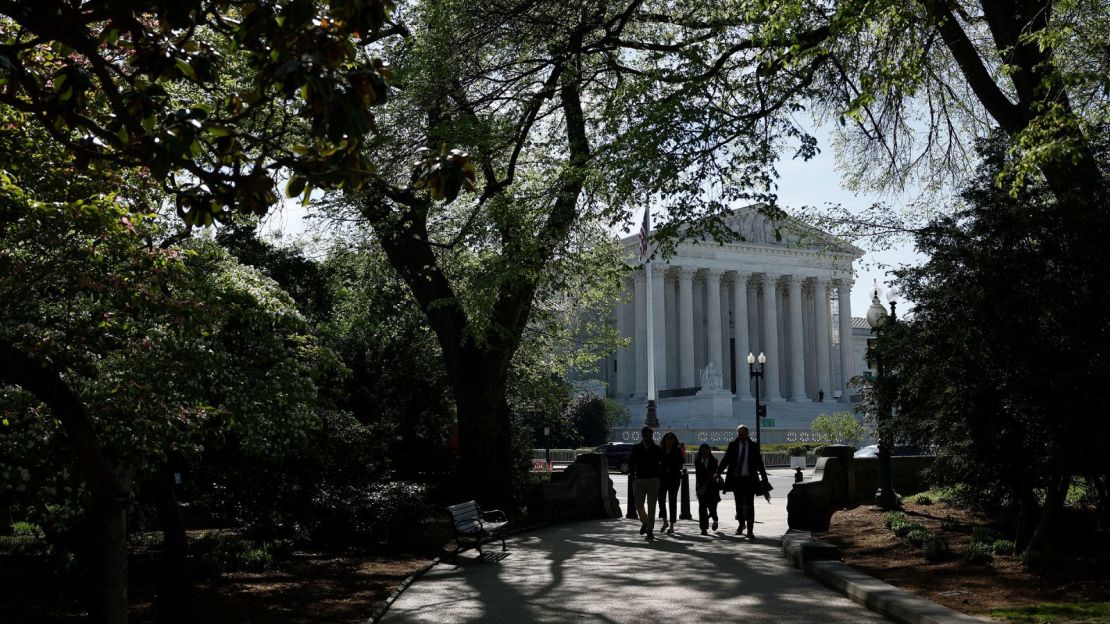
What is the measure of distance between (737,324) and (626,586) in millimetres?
77065

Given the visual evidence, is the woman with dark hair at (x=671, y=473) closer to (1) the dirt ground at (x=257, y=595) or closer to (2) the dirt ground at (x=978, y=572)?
(2) the dirt ground at (x=978, y=572)

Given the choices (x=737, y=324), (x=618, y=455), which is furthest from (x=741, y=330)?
(x=618, y=455)

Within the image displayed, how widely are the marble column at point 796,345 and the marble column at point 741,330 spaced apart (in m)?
3.78

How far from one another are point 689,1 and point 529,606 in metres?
11.5

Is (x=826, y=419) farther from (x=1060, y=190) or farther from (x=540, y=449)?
(x=1060, y=190)

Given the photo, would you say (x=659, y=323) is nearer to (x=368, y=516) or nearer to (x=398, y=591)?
(x=368, y=516)

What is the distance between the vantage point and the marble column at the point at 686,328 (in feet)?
277

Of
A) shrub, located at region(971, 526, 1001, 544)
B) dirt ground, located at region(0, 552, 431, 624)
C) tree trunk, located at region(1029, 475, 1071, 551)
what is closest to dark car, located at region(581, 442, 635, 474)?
shrub, located at region(971, 526, 1001, 544)

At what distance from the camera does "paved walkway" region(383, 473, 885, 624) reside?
9977 millimetres

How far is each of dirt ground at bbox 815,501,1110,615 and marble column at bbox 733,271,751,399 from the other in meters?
70.0

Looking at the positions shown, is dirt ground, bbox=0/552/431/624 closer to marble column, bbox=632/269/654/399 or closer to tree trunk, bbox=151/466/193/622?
tree trunk, bbox=151/466/193/622

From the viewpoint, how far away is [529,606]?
1058 centimetres

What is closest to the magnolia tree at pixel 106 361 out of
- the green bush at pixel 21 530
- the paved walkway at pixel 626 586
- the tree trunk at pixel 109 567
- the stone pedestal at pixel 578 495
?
the tree trunk at pixel 109 567

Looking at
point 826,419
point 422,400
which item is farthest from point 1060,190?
point 826,419
